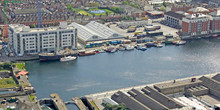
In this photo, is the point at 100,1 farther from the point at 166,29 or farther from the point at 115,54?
the point at 115,54

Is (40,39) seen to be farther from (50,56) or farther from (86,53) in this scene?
(86,53)

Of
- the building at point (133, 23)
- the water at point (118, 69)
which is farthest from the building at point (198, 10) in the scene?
the water at point (118, 69)

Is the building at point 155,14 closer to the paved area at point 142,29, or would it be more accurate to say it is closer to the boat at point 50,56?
the paved area at point 142,29

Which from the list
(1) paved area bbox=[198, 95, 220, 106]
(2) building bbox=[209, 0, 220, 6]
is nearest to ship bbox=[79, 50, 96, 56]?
(1) paved area bbox=[198, 95, 220, 106]

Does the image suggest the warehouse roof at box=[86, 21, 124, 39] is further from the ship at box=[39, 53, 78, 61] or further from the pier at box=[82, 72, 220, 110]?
the pier at box=[82, 72, 220, 110]

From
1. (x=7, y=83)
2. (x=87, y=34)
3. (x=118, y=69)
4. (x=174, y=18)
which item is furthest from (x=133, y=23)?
(x=7, y=83)

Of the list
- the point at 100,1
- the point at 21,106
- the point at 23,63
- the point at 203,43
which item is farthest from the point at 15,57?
the point at 100,1
